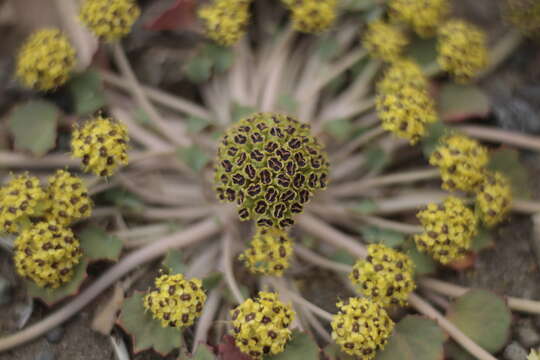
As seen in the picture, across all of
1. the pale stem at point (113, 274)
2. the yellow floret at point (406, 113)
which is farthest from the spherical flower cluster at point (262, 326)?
the yellow floret at point (406, 113)

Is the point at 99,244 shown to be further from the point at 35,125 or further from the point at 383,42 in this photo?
the point at 383,42

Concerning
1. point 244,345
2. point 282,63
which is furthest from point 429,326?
point 282,63

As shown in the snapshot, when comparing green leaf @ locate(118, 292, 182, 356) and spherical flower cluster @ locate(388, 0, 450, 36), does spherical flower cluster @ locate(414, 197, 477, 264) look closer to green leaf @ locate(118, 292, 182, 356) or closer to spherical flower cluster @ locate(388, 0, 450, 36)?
spherical flower cluster @ locate(388, 0, 450, 36)

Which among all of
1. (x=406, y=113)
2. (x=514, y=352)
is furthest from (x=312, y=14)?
(x=514, y=352)

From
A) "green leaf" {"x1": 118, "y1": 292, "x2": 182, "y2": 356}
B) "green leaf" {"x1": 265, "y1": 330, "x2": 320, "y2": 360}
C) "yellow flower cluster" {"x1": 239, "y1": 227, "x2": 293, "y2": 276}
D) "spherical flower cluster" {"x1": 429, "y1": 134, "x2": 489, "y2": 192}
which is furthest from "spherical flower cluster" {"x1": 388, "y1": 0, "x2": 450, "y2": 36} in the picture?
"green leaf" {"x1": 118, "y1": 292, "x2": 182, "y2": 356}

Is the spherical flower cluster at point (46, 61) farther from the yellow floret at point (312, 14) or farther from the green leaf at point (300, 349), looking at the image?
the green leaf at point (300, 349)

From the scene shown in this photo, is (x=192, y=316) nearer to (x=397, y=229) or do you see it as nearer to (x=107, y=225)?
(x=107, y=225)
